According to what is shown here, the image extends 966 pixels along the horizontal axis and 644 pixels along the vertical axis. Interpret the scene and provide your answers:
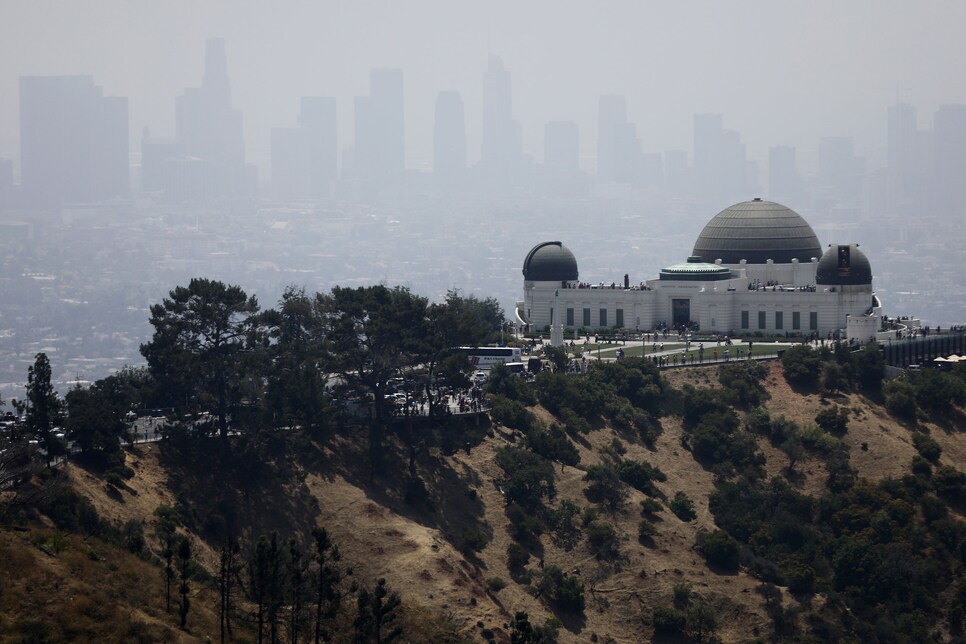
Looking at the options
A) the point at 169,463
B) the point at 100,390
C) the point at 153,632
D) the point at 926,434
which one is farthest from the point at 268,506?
the point at 926,434

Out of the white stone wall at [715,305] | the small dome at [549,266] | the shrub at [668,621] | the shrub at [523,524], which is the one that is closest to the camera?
the shrub at [668,621]

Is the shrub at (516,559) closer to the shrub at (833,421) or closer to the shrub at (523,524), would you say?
the shrub at (523,524)

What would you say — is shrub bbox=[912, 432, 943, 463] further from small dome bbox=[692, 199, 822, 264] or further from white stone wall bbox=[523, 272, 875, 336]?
small dome bbox=[692, 199, 822, 264]

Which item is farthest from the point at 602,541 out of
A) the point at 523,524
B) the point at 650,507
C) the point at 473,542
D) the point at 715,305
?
the point at 715,305

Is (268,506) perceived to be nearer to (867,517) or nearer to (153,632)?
(153,632)

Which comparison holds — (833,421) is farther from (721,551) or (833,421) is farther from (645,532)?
(645,532)

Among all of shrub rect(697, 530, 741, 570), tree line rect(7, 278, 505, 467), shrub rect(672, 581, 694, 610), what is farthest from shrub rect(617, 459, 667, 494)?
shrub rect(672, 581, 694, 610)

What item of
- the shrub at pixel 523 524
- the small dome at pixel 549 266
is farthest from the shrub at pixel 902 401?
the small dome at pixel 549 266
